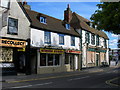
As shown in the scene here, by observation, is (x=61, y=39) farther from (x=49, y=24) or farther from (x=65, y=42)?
(x=49, y=24)

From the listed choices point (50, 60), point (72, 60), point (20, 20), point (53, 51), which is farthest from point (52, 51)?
point (72, 60)

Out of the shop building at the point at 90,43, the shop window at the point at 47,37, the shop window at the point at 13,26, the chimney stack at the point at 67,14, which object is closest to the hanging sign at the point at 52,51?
the shop window at the point at 47,37

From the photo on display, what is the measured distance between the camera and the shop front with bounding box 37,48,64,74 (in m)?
22.6

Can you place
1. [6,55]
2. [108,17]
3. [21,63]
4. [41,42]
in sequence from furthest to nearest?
[41,42] → [21,63] → [6,55] → [108,17]

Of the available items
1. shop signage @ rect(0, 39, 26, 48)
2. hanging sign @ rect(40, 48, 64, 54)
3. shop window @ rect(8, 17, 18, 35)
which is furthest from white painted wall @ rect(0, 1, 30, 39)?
hanging sign @ rect(40, 48, 64, 54)

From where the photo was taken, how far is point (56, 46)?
25.3m

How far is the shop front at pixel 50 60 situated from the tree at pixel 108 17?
8946 mm

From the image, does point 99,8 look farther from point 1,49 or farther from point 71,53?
point 71,53

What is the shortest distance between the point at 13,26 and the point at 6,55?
3.20 meters

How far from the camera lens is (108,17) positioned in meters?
13.9

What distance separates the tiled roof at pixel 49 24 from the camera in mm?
23094

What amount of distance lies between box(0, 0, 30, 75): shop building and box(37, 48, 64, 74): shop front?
95.7 inches

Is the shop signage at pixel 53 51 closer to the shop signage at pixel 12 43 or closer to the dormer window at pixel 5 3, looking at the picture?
the shop signage at pixel 12 43

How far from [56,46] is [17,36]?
6.68 metres
